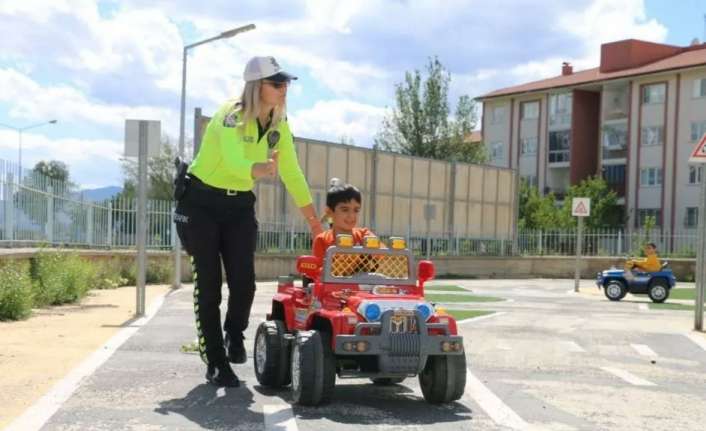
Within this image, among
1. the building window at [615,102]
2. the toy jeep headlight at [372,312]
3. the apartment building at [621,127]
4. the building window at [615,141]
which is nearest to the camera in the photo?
the toy jeep headlight at [372,312]

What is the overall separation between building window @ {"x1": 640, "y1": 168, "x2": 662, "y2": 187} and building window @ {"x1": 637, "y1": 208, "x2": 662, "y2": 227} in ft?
5.67

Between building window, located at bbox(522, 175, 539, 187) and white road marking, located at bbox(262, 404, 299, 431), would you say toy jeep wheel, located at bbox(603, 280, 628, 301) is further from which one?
building window, located at bbox(522, 175, 539, 187)

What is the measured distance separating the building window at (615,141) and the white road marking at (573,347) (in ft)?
188

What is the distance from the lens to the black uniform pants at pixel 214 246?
6730 millimetres

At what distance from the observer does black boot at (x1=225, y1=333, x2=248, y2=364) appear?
7.11 m

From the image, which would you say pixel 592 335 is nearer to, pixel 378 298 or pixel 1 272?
pixel 378 298

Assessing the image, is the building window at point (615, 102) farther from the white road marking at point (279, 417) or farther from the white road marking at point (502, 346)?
the white road marking at point (279, 417)

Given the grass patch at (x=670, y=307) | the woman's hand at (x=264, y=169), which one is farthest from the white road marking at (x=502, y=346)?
the grass patch at (x=670, y=307)

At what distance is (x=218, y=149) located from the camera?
6.66 metres

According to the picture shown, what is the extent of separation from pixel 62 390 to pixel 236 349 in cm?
127

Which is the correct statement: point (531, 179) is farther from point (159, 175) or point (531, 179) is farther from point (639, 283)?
point (639, 283)

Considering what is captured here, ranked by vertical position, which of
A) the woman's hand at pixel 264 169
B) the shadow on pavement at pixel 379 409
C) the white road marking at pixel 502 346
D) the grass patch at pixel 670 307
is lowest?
the grass patch at pixel 670 307

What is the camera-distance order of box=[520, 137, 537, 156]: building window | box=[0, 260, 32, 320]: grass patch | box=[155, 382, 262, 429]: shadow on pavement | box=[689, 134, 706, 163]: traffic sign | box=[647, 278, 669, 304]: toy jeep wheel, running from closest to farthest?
box=[155, 382, 262, 429]: shadow on pavement
box=[0, 260, 32, 320]: grass patch
box=[689, 134, 706, 163]: traffic sign
box=[647, 278, 669, 304]: toy jeep wheel
box=[520, 137, 537, 156]: building window

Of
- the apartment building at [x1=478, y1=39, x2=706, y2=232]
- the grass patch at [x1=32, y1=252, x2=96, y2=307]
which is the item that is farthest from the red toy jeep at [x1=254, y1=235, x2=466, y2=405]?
the apartment building at [x1=478, y1=39, x2=706, y2=232]
